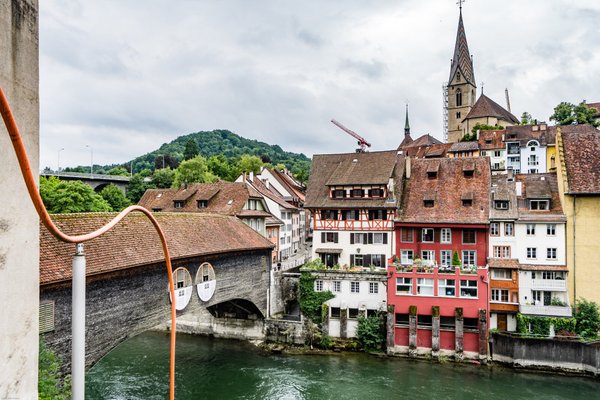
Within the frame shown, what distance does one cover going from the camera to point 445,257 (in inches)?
1040

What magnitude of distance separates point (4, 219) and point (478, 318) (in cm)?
2449

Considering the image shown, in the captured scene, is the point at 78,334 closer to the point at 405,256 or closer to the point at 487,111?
the point at 405,256

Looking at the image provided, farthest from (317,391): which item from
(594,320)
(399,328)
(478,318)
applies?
(594,320)

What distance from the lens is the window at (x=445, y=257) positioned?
26.3 m

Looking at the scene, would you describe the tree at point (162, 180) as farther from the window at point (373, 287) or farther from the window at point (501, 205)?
the window at point (501, 205)

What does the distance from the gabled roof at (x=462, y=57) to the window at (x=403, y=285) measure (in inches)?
2766

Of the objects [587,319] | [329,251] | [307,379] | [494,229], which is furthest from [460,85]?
[307,379]

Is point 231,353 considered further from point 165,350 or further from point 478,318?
point 478,318

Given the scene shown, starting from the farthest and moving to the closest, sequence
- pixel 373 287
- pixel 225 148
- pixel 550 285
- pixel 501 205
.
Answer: pixel 225 148 → pixel 501 205 → pixel 373 287 → pixel 550 285

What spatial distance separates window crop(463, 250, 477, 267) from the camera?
85.0 feet

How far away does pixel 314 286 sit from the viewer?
87.3 ft

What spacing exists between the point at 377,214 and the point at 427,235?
10.7 ft

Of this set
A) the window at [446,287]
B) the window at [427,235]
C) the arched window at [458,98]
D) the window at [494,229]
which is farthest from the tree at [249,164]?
the window at [446,287]

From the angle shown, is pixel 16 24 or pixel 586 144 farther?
pixel 586 144
